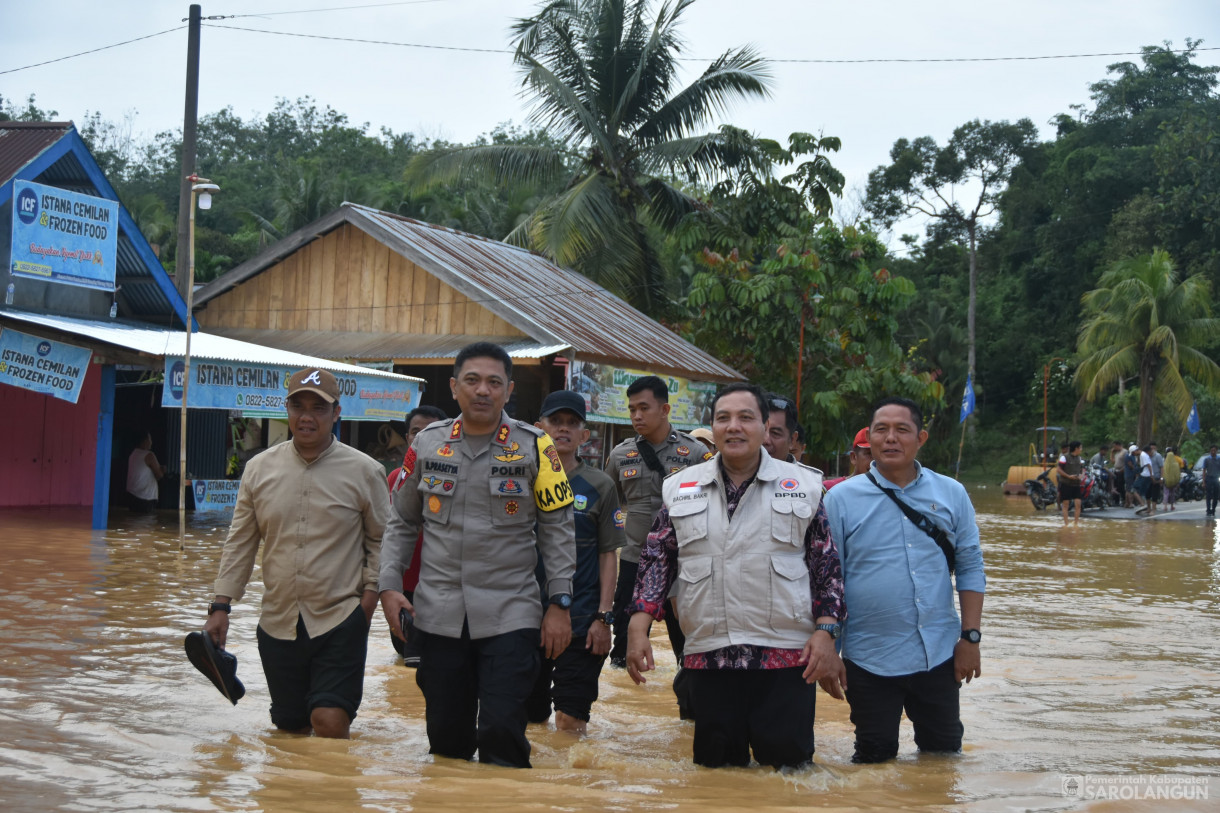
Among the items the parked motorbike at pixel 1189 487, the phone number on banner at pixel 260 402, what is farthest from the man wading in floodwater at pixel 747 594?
the parked motorbike at pixel 1189 487

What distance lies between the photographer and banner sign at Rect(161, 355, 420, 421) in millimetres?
14586

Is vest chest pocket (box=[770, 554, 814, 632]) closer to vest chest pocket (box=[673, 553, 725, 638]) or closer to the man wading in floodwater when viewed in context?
the man wading in floodwater

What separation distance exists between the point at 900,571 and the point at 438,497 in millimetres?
1887

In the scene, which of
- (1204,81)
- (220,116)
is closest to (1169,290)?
(1204,81)

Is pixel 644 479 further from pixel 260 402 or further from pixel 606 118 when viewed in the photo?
pixel 606 118

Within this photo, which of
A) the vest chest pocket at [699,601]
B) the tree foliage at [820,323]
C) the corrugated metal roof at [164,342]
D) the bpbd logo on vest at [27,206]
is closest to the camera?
the vest chest pocket at [699,601]

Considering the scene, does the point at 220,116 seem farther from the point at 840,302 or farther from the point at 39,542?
the point at 39,542

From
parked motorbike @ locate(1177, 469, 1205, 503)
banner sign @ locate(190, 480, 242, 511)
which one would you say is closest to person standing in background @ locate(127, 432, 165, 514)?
banner sign @ locate(190, 480, 242, 511)

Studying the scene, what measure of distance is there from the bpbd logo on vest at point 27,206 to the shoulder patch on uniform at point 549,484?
12599mm

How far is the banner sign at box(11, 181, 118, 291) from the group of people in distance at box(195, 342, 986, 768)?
11749 millimetres

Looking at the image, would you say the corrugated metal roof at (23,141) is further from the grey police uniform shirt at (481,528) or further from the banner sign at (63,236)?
the grey police uniform shirt at (481,528)

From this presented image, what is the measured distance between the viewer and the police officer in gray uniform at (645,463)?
6957 millimetres

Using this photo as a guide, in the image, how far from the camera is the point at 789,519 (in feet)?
14.6

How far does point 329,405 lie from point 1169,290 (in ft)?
113
